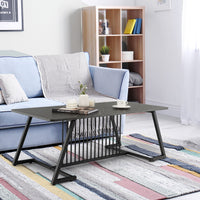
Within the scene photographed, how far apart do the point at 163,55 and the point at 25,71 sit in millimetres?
2078

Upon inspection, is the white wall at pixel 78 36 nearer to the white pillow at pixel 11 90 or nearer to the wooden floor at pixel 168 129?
the wooden floor at pixel 168 129

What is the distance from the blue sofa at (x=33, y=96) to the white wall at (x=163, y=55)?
132cm

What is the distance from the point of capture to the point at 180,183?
258 cm

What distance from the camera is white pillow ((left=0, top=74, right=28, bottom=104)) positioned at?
3.52 meters

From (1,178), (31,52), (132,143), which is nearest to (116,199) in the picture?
(1,178)

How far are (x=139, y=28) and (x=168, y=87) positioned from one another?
0.87 metres

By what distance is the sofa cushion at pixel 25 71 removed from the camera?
3.85 metres

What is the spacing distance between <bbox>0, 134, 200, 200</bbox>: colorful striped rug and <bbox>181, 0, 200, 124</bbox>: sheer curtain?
4.50ft

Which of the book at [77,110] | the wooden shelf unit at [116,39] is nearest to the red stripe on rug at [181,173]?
the book at [77,110]

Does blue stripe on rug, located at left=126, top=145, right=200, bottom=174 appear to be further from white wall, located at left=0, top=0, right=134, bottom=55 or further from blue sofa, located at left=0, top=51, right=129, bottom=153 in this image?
white wall, located at left=0, top=0, right=134, bottom=55

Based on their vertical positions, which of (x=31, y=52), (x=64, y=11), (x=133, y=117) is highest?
(x=64, y=11)

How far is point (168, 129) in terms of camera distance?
4.32m

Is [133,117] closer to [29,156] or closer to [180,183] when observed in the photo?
[29,156]

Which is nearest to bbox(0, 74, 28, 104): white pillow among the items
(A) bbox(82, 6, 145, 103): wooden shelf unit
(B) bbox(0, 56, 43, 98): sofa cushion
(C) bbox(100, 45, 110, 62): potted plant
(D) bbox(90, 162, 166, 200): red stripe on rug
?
(B) bbox(0, 56, 43, 98): sofa cushion
